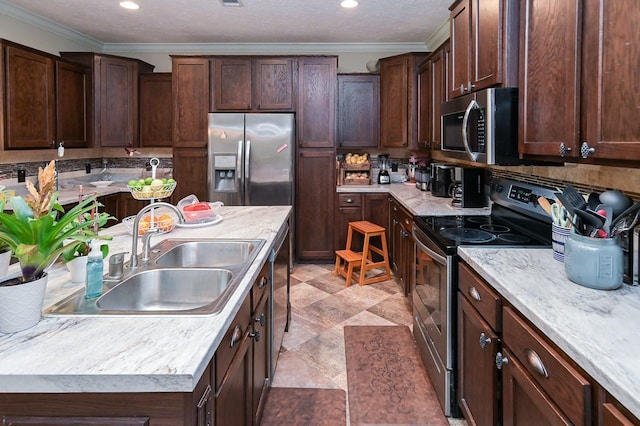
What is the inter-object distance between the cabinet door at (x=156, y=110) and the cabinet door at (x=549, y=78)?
4.14 m

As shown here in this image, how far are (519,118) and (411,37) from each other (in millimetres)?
3281

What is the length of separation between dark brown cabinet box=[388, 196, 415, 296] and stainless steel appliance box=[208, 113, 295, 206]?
1196 millimetres

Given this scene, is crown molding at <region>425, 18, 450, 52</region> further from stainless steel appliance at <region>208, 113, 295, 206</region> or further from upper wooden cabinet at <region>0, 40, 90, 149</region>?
upper wooden cabinet at <region>0, 40, 90, 149</region>

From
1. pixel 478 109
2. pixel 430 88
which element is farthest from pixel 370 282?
pixel 478 109

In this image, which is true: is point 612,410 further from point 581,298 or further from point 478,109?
point 478,109

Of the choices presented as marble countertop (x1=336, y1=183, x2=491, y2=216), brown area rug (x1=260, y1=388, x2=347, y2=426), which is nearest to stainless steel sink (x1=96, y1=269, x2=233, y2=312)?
brown area rug (x1=260, y1=388, x2=347, y2=426)

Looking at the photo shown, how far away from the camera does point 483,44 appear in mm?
2119

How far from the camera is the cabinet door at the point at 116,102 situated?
4.64 metres

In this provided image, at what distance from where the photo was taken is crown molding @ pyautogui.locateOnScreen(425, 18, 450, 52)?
421cm

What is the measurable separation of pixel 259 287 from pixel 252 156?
2894mm

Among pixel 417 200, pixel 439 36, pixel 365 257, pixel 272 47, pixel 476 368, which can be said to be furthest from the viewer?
pixel 272 47

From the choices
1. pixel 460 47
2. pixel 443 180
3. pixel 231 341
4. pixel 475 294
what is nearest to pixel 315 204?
pixel 443 180

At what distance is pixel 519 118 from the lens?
6.18 ft

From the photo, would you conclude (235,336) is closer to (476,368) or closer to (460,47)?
(476,368)
